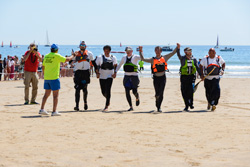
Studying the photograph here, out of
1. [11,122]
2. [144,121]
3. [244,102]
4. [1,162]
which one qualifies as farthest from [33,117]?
[244,102]

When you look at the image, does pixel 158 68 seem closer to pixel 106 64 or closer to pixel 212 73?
pixel 106 64

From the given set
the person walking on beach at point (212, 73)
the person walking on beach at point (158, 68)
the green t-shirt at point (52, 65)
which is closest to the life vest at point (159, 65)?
the person walking on beach at point (158, 68)

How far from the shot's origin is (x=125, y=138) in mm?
7777

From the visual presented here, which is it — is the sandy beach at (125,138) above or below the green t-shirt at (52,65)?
below

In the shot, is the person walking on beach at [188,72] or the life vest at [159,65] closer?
the life vest at [159,65]

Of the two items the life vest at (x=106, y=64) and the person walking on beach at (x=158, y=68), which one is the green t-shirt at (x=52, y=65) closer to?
the life vest at (x=106, y=64)

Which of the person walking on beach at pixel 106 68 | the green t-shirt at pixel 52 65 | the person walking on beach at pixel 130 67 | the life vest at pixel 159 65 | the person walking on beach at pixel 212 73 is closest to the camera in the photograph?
the green t-shirt at pixel 52 65

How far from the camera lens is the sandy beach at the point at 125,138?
6.20 meters

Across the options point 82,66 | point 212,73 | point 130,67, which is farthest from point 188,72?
point 82,66

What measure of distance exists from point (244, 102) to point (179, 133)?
21.5 feet

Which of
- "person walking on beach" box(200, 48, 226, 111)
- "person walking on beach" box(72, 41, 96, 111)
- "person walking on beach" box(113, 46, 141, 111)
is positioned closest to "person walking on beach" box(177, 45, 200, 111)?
"person walking on beach" box(200, 48, 226, 111)

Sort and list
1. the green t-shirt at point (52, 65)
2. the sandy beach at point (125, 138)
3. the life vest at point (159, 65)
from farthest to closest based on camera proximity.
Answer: the life vest at point (159, 65)
the green t-shirt at point (52, 65)
the sandy beach at point (125, 138)

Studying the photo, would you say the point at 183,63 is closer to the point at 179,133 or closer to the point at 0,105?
the point at 179,133

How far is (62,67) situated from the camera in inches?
1218
